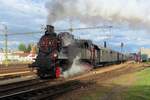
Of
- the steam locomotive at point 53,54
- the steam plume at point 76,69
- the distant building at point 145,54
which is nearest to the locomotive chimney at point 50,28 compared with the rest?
the steam locomotive at point 53,54

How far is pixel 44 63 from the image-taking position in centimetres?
2592

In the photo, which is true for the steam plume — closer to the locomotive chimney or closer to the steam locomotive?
the steam locomotive

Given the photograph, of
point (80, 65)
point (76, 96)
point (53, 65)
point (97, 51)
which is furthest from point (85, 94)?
point (97, 51)

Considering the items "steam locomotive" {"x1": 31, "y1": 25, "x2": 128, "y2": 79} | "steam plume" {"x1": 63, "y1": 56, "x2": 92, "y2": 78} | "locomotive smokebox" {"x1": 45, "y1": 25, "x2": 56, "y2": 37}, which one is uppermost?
"locomotive smokebox" {"x1": 45, "y1": 25, "x2": 56, "y2": 37}

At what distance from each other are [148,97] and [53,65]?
11.2 metres

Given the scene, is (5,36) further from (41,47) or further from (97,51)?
(41,47)

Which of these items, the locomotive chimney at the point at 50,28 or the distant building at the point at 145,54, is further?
the distant building at the point at 145,54

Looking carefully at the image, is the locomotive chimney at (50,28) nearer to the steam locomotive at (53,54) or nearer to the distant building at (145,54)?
the steam locomotive at (53,54)

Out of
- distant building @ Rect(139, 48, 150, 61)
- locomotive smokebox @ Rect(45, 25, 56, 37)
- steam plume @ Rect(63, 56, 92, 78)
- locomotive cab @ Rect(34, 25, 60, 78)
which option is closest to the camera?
locomotive cab @ Rect(34, 25, 60, 78)

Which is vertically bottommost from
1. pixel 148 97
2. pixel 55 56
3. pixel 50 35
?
pixel 148 97

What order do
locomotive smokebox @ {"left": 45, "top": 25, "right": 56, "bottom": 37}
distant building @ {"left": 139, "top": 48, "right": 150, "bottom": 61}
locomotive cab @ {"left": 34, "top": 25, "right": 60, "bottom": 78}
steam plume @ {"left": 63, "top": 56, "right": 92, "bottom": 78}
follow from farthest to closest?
1. distant building @ {"left": 139, "top": 48, "right": 150, "bottom": 61}
2. steam plume @ {"left": 63, "top": 56, "right": 92, "bottom": 78}
3. locomotive smokebox @ {"left": 45, "top": 25, "right": 56, "bottom": 37}
4. locomotive cab @ {"left": 34, "top": 25, "right": 60, "bottom": 78}

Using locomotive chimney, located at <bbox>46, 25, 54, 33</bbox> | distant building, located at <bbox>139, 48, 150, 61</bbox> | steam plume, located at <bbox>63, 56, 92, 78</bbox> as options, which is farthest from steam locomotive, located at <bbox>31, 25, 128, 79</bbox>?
distant building, located at <bbox>139, 48, 150, 61</bbox>

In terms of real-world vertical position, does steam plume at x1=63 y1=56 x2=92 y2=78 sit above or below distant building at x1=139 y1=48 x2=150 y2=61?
below

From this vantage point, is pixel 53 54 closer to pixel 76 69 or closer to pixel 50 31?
pixel 50 31
